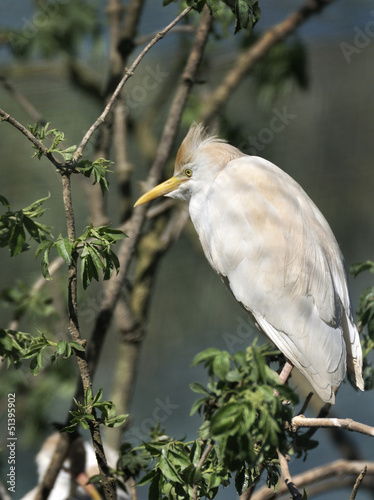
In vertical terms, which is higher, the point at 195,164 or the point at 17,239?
the point at 195,164

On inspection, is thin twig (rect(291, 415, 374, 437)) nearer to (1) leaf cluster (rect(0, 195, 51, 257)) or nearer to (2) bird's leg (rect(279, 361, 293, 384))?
(2) bird's leg (rect(279, 361, 293, 384))

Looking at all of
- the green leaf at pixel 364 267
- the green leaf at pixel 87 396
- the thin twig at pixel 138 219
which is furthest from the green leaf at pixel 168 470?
the thin twig at pixel 138 219

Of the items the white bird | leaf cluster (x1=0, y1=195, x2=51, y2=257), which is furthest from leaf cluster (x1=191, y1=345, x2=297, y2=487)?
the white bird

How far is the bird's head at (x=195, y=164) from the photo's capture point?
Result: 121 cm

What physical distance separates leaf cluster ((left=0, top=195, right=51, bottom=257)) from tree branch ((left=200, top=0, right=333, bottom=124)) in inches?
33.7

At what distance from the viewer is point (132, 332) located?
5.15 feet

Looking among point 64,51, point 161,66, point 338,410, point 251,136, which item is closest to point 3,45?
point 64,51

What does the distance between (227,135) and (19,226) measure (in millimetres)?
1003

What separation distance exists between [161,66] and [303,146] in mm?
456

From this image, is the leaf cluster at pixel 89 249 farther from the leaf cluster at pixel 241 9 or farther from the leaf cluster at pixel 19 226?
the leaf cluster at pixel 241 9

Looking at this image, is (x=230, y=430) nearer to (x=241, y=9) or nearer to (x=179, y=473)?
(x=179, y=473)

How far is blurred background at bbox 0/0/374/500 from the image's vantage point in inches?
62.0

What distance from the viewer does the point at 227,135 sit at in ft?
5.53

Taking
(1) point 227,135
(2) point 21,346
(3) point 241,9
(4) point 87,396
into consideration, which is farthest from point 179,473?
(1) point 227,135
